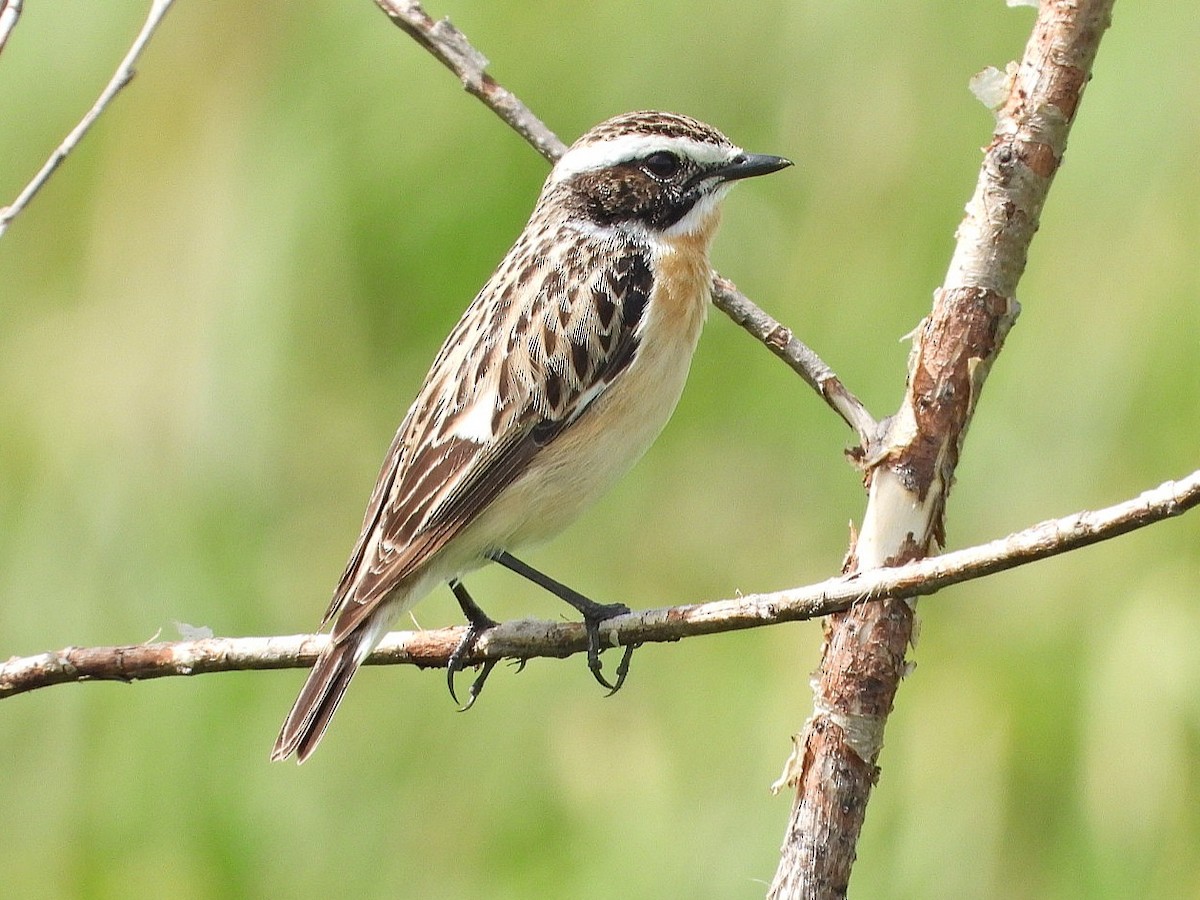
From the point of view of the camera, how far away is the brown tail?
4.05 meters

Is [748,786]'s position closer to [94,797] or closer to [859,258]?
[859,258]

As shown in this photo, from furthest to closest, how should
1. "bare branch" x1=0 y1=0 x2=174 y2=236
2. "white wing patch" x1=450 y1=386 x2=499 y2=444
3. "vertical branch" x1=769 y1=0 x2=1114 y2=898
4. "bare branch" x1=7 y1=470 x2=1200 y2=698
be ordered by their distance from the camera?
"white wing patch" x1=450 y1=386 x2=499 y2=444
"vertical branch" x1=769 y1=0 x2=1114 y2=898
"bare branch" x1=0 y1=0 x2=174 y2=236
"bare branch" x1=7 y1=470 x2=1200 y2=698

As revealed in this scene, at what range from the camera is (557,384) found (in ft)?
15.3

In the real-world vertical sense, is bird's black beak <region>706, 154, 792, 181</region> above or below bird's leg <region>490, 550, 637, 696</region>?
above

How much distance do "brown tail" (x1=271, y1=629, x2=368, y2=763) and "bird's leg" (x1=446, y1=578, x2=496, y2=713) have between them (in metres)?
0.31

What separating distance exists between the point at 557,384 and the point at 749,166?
2.91 feet

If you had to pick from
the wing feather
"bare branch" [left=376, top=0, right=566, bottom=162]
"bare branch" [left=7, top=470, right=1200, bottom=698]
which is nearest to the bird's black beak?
the wing feather

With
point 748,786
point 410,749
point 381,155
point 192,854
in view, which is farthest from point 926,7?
point 192,854

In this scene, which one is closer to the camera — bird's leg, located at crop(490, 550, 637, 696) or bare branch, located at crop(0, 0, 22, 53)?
bare branch, located at crop(0, 0, 22, 53)

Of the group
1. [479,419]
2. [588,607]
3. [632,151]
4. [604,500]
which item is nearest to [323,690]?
[588,607]

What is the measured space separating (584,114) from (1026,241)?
2.32 meters

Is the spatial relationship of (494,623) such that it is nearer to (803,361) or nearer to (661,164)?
(803,361)

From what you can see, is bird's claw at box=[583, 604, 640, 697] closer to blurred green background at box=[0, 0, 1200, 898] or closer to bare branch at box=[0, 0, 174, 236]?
blurred green background at box=[0, 0, 1200, 898]

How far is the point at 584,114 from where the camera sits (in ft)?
18.1
